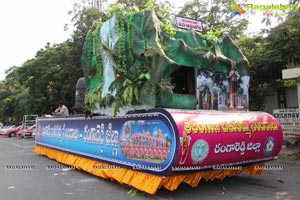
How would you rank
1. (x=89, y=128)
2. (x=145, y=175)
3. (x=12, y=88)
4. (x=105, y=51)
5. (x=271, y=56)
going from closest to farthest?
(x=145, y=175), (x=105, y=51), (x=89, y=128), (x=271, y=56), (x=12, y=88)

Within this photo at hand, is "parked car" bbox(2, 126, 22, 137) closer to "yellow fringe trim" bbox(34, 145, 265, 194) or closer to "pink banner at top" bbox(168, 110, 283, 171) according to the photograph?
"yellow fringe trim" bbox(34, 145, 265, 194)

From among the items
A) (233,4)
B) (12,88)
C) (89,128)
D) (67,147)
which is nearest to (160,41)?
(89,128)

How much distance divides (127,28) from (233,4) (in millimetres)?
11335

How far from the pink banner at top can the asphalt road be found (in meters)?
0.64

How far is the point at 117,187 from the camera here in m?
7.04

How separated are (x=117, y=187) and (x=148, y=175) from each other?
1311 millimetres

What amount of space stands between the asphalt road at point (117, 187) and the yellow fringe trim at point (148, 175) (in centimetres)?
20

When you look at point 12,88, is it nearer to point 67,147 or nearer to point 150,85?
point 67,147

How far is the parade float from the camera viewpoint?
572 cm

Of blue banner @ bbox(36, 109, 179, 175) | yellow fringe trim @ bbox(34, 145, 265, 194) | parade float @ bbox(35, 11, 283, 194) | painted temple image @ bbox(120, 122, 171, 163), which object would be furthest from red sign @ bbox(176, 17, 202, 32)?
yellow fringe trim @ bbox(34, 145, 265, 194)

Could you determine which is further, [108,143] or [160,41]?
[108,143]

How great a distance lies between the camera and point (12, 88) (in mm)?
55688

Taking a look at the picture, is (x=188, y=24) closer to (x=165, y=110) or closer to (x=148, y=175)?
(x=165, y=110)

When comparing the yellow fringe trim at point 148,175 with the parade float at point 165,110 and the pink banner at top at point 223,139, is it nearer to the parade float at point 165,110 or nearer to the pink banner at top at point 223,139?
the parade float at point 165,110
